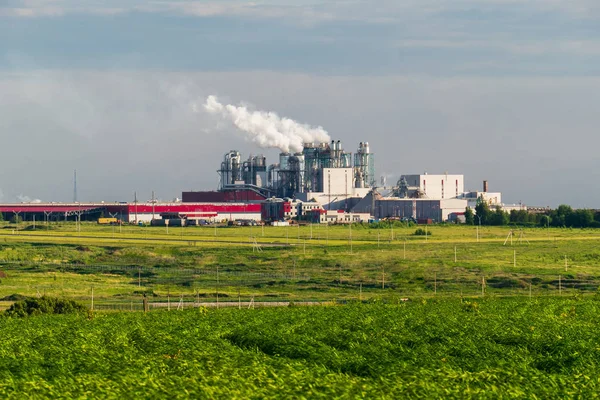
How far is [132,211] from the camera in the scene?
17638cm

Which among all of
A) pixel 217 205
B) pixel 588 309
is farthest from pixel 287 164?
pixel 588 309

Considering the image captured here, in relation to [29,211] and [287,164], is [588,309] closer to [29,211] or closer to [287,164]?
[287,164]

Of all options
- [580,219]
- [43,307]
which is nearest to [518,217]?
[580,219]

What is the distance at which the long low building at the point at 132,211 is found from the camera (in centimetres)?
17625

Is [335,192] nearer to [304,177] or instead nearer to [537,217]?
[304,177]

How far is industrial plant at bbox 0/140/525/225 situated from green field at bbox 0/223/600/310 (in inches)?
1375

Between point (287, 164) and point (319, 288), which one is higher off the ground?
point (287, 164)

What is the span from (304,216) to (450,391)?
489 ft

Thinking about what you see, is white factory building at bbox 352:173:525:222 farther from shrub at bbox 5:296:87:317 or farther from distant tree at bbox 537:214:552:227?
shrub at bbox 5:296:87:317

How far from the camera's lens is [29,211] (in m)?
187

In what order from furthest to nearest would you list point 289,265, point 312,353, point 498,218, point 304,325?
point 498,218 < point 289,265 < point 304,325 < point 312,353

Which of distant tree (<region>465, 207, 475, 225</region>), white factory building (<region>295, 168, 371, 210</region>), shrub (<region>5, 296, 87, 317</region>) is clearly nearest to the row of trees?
distant tree (<region>465, 207, 475, 225</region>)

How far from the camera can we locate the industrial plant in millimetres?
175500

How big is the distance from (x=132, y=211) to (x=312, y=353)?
148 metres
